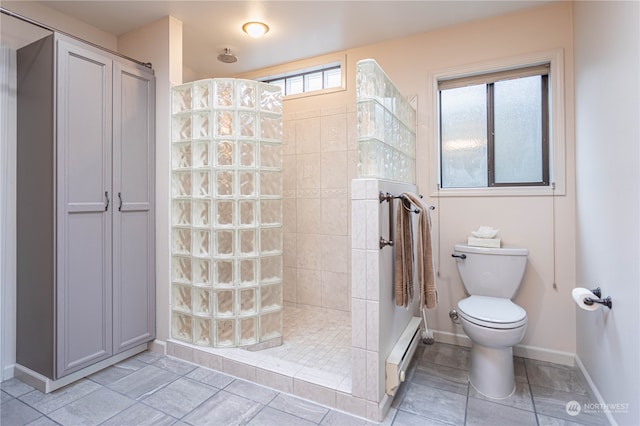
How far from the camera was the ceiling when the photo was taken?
2.14 metres

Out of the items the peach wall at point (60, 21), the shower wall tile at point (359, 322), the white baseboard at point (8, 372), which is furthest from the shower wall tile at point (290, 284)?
the peach wall at point (60, 21)

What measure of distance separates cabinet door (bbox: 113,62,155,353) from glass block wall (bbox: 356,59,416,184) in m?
1.57

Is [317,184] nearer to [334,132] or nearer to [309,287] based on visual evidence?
[334,132]

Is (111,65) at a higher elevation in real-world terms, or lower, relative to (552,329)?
higher

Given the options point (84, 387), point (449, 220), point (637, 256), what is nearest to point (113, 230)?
point (84, 387)

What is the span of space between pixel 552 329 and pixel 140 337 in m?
2.85

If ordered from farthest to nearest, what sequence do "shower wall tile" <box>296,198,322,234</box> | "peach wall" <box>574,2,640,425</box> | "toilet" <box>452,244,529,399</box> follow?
"shower wall tile" <box>296,198,322,234</box> < "toilet" <box>452,244,529,399</box> < "peach wall" <box>574,2,640,425</box>

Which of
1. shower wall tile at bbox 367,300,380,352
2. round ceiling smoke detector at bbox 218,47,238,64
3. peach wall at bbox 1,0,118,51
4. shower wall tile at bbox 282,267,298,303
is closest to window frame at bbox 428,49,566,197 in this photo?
shower wall tile at bbox 367,300,380,352

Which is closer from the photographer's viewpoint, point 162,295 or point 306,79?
point 162,295

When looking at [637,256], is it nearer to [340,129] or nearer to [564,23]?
[564,23]

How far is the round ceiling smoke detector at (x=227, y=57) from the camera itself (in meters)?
2.82

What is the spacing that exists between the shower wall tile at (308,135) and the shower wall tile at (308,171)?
0.19 ft

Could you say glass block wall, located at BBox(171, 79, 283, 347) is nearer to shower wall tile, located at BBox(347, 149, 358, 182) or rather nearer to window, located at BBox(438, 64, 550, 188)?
shower wall tile, located at BBox(347, 149, 358, 182)

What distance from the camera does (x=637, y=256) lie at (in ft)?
4.21
